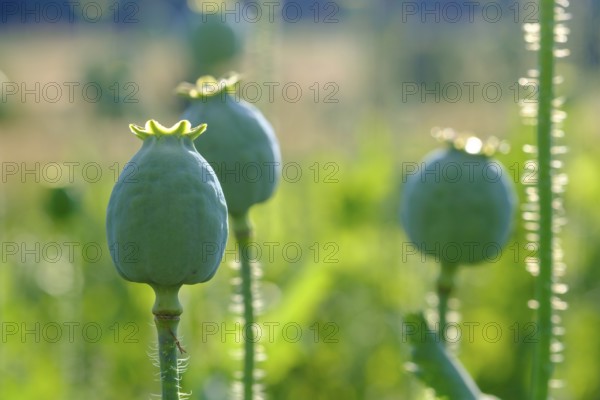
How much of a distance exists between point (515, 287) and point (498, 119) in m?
2.90

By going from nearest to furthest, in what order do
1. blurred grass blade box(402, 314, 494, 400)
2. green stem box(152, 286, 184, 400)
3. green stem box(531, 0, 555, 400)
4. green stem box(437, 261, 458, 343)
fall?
green stem box(152, 286, 184, 400) < green stem box(531, 0, 555, 400) < blurred grass blade box(402, 314, 494, 400) < green stem box(437, 261, 458, 343)

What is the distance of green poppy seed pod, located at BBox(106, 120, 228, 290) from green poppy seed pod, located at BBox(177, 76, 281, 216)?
0.33m

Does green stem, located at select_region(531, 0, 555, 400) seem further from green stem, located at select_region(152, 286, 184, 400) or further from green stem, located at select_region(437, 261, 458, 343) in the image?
green stem, located at select_region(152, 286, 184, 400)

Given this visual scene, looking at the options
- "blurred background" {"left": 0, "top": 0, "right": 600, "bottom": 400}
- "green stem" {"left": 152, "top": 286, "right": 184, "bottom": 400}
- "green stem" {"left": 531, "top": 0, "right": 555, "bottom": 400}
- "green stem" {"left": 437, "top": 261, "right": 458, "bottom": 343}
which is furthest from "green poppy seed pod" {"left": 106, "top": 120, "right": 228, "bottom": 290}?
"blurred background" {"left": 0, "top": 0, "right": 600, "bottom": 400}

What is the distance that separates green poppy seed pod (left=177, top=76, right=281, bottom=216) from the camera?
4.11 feet

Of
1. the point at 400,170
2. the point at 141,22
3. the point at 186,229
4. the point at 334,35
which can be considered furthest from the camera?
the point at 334,35

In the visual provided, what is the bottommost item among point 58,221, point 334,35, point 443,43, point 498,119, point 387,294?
point 387,294

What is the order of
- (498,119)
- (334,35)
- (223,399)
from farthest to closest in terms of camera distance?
(334,35) → (498,119) → (223,399)

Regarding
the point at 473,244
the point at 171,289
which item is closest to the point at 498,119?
the point at 473,244

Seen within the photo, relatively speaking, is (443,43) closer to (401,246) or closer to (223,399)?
(401,246)

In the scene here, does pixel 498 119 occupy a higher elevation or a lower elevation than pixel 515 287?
higher

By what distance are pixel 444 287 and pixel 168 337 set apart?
24.4 inches

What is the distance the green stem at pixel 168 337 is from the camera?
0.86 meters

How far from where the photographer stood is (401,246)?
123 inches
